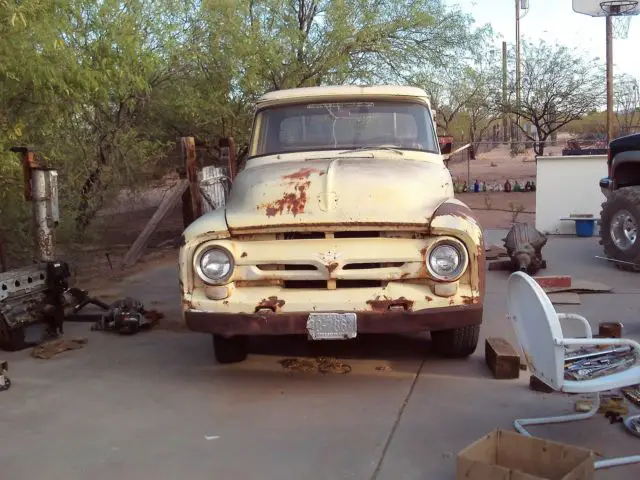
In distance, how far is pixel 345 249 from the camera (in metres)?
4.63

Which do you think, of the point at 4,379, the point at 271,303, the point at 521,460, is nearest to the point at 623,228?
the point at 271,303

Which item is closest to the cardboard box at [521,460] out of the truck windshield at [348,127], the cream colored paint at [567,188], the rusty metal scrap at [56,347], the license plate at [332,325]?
the license plate at [332,325]

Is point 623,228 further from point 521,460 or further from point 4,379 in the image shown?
point 4,379

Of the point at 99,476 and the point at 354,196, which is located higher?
the point at 354,196

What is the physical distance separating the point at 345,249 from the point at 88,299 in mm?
3542

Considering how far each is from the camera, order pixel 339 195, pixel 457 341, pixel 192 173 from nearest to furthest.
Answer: pixel 339 195 → pixel 457 341 → pixel 192 173

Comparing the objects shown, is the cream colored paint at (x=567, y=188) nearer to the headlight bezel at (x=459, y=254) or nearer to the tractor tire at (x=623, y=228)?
the tractor tire at (x=623, y=228)

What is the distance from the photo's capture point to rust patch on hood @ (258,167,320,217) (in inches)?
187

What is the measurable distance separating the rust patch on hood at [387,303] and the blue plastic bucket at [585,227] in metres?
7.84

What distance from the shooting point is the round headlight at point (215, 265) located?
4695 millimetres

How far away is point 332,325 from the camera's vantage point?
452 centimetres

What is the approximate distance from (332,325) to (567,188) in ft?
27.9

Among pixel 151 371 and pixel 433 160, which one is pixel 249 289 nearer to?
pixel 151 371

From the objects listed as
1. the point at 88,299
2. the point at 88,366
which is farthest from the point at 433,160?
the point at 88,299
